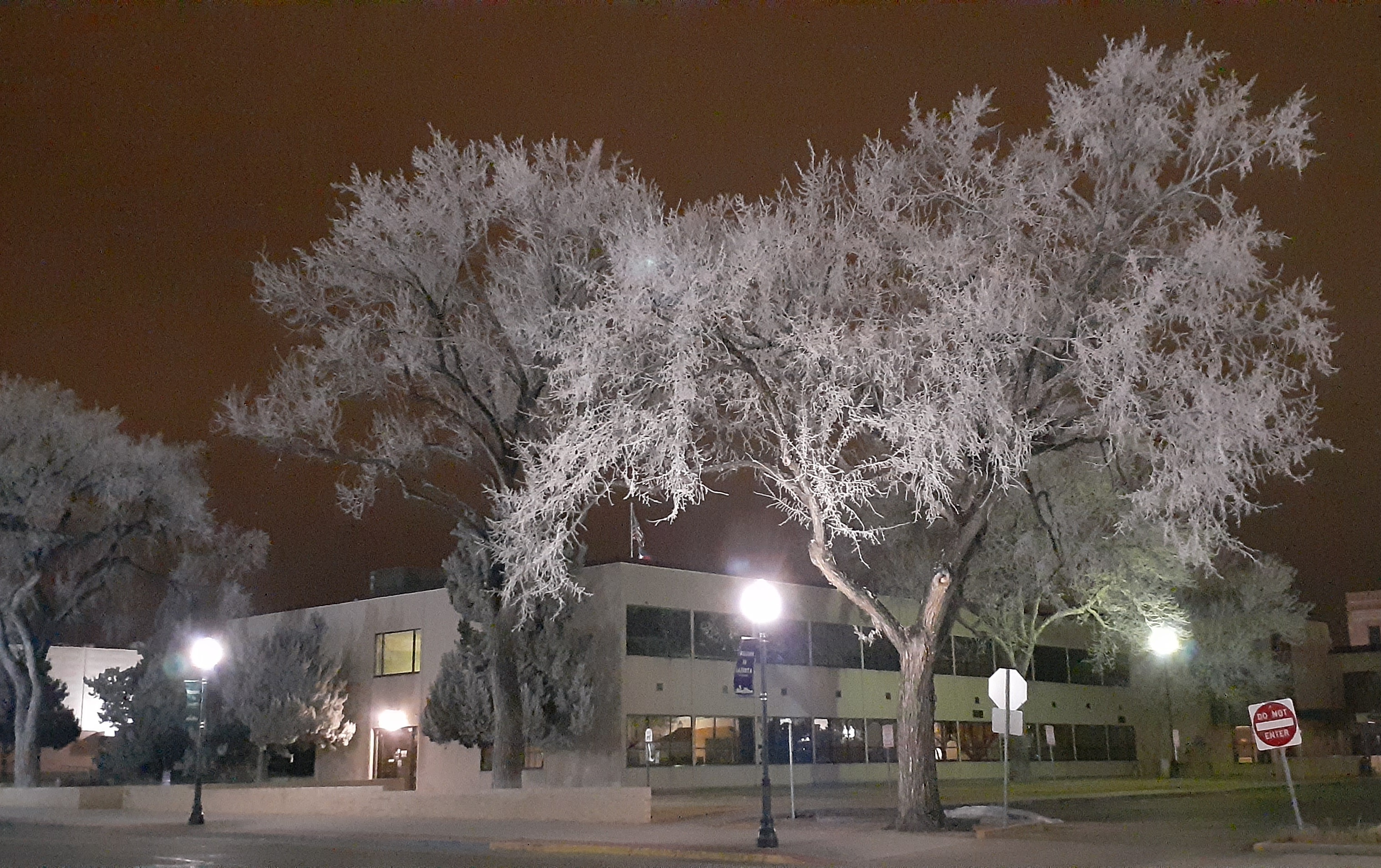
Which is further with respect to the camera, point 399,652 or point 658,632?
point 399,652

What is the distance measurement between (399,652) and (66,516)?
11.7 m

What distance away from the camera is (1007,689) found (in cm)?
2091

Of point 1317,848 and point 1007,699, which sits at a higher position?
point 1007,699

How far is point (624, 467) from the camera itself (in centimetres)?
1936

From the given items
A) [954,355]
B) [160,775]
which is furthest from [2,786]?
[954,355]

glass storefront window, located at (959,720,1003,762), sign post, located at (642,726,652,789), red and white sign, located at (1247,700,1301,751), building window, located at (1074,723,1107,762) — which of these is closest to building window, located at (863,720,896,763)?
glass storefront window, located at (959,720,1003,762)

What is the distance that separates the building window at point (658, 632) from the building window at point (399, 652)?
840 centimetres

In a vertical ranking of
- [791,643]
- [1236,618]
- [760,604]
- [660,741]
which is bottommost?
[660,741]

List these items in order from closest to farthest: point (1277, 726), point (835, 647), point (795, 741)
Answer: point (1277, 726) → point (795, 741) → point (835, 647)

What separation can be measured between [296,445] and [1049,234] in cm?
1750

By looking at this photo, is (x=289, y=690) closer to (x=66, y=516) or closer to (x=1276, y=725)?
(x=66, y=516)

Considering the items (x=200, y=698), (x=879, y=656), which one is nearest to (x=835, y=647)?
(x=879, y=656)

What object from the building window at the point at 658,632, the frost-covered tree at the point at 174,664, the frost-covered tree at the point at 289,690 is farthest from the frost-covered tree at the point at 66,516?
the building window at the point at 658,632

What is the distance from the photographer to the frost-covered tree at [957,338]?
17.6 meters
